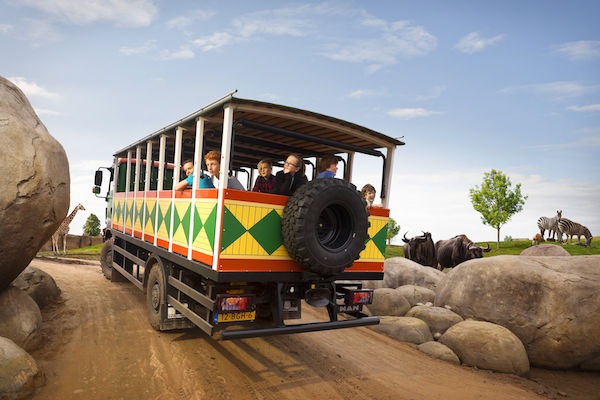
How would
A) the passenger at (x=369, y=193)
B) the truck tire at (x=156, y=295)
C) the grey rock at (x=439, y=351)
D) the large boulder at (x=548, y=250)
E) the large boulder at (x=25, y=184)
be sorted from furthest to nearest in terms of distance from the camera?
the large boulder at (x=548, y=250) → the grey rock at (x=439, y=351) → the truck tire at (x=156, y=295) → the passenger at (x=369, y=193) → the large boulder at (x=25, y=184)

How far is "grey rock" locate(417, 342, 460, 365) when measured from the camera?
6.74 m

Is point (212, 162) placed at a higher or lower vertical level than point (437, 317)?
higher

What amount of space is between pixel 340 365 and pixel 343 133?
3381 millimetres

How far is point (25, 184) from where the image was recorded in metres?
5.54

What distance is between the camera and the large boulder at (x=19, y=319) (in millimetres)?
5629

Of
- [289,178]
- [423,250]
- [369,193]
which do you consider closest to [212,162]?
[289,178]

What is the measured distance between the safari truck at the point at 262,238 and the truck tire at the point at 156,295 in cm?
2

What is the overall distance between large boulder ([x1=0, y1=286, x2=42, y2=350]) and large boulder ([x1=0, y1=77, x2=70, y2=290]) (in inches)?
9.5

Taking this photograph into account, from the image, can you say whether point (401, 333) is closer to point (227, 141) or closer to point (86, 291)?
point (227, 141)

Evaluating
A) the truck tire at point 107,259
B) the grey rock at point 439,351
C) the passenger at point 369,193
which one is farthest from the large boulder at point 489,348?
the truck tire at point 107,259

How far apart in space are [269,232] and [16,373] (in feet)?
10.4

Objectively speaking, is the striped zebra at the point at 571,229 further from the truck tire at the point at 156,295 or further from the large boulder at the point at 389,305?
the truck tire at the point at 156,295

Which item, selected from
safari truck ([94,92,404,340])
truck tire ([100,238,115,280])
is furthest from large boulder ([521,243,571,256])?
truck tire ([100,238,115,280])

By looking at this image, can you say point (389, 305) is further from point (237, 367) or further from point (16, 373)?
point (16, 373)
